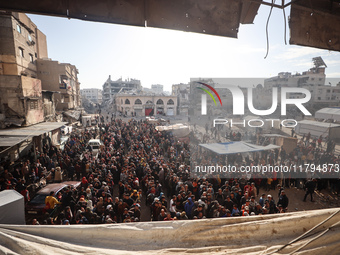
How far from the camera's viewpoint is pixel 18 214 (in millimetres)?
3367

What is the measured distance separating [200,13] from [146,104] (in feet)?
162

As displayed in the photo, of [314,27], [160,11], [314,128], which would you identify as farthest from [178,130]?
[160,11]

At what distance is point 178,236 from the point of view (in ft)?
7.20

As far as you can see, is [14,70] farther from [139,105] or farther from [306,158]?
[139,105]

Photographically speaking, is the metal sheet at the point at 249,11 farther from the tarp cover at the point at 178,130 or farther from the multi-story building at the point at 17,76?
the tarp cover at the point at 178,130

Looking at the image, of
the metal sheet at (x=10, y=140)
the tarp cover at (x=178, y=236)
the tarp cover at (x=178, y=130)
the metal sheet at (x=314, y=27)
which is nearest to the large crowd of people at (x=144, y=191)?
the metal sheet at (x=10, y=140)

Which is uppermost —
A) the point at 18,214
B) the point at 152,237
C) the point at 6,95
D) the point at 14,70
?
the point at 14,70

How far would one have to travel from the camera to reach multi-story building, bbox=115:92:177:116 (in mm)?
51688

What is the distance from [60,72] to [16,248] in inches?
1364

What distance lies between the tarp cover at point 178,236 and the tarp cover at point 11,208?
120 cm

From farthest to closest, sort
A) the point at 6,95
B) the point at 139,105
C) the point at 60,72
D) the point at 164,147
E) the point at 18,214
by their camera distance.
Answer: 1. the point at 139,105
2. the point at 60,72
3. the point at 164,147
4. the point at 6,95
5. the point at 18,214

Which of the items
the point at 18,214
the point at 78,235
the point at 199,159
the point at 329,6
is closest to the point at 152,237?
the point at 78,235

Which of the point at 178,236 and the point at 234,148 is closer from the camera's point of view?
the point at 178,236

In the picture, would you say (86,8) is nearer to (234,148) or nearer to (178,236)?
(178,236)
